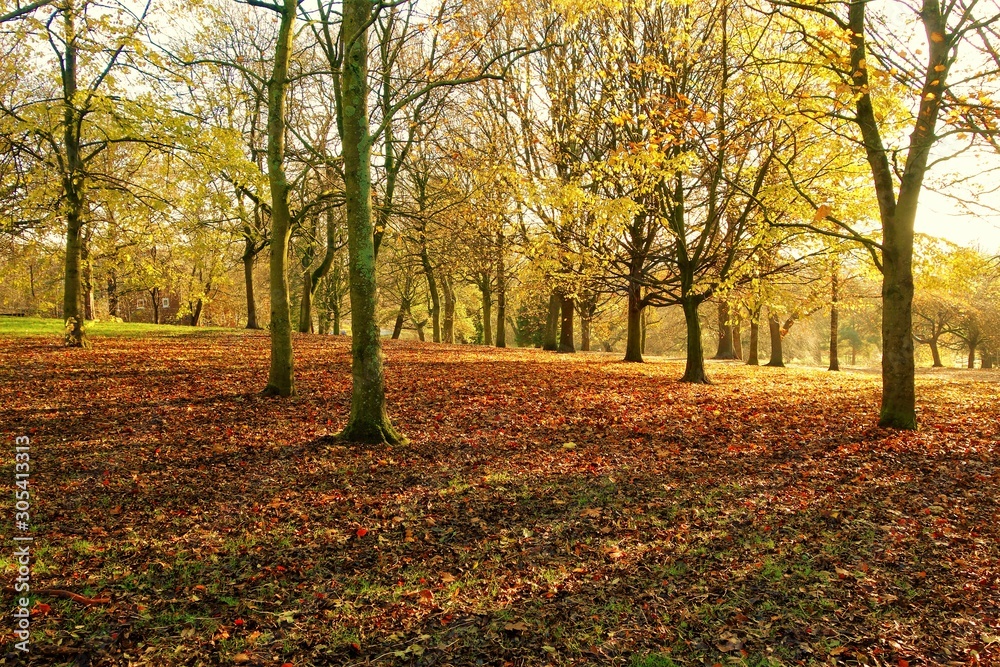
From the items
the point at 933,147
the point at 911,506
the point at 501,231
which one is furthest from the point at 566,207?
the point at 911,506

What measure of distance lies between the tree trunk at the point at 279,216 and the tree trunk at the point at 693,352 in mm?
10932

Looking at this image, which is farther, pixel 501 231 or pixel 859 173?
pixel 501 231

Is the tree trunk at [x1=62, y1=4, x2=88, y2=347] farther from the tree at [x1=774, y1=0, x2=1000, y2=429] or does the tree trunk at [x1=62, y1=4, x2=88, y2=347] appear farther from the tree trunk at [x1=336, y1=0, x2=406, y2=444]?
the tree at [x1=774, y1=0, x2=1000, y2=429]

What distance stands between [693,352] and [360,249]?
38.0ft

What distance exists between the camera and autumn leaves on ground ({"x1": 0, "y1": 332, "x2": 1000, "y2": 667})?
12.2 ft

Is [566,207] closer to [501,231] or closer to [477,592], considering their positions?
[501,231]

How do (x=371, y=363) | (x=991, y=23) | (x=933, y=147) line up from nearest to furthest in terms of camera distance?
(x=371, y=363), (x=991, y=23), (x=933, y=147)

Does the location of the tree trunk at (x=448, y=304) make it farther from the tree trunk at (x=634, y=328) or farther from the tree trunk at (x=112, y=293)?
the tree trunk at (x=112, y=293)

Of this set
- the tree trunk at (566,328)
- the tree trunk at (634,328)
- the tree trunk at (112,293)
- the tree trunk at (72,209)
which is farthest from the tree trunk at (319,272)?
the tree trunk at (112,293)

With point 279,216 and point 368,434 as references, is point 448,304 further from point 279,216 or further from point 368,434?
point 368,434

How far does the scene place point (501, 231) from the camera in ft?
62.1

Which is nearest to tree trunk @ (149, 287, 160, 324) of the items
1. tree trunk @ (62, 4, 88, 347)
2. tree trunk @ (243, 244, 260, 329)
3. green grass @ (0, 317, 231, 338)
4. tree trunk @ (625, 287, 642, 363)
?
tree trunk @ (243, 244, 260, 329)

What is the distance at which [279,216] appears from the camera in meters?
10.7

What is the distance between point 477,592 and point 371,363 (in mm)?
4264
